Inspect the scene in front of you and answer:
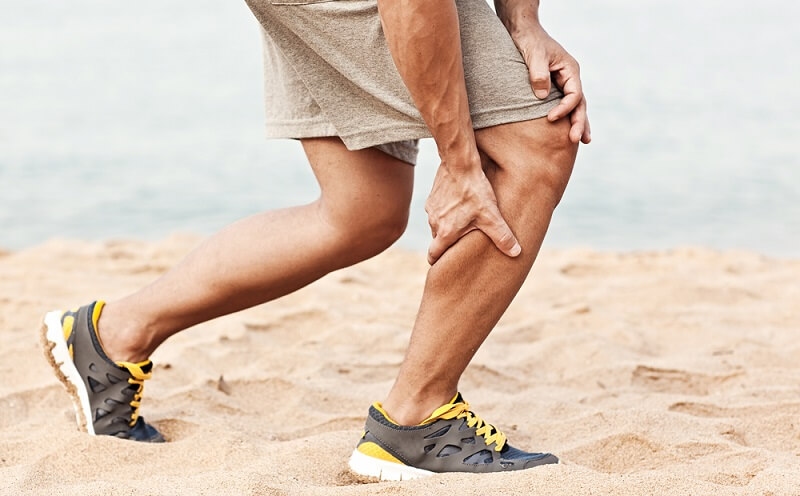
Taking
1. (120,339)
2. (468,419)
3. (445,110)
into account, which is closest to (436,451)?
(468,419)

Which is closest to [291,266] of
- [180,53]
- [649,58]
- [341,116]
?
[341,116]

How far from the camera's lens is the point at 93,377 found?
2496mm

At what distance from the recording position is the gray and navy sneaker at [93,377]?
248 cm

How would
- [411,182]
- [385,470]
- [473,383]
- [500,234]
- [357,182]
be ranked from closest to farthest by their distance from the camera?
[500,234], [385,470], [357,182], [411,182], [473,383]

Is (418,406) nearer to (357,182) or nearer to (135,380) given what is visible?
(357,182)

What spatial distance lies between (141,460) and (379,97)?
1.06 meters

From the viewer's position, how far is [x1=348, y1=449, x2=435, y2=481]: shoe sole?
220cm

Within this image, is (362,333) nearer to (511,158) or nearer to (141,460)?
(141,460)

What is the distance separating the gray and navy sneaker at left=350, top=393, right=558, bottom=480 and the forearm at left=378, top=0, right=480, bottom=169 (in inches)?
24.1

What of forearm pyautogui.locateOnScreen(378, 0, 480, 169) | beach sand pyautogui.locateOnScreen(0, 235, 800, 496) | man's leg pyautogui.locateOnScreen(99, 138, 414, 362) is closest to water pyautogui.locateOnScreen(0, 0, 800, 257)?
beach sand pyautogui.locateOnScreen(0, 235, 800, 496)

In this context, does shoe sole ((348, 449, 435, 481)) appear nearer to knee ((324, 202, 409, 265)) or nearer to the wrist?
knee ((324, 202, 409, 265))

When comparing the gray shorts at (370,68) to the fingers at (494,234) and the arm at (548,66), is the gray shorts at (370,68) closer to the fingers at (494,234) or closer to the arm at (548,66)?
the arm at (548,66)

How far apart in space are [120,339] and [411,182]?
863 millimetres

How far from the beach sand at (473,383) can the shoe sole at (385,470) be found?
0.12 ft
